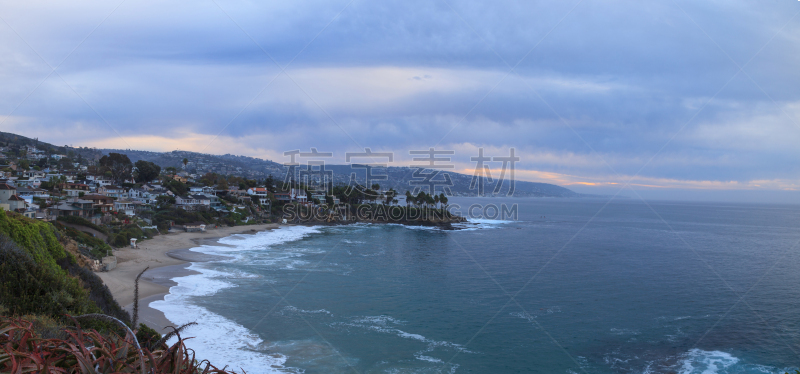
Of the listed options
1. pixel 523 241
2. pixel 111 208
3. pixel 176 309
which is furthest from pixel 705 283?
pixel 111 208

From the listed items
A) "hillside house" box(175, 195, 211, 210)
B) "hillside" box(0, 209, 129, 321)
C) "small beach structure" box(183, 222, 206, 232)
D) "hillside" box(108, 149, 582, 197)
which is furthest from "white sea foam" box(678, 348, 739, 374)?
"hillside" box(108, 149, 582, 197)

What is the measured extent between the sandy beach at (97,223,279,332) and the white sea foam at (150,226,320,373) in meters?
0.53

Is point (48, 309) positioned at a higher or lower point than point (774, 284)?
higher

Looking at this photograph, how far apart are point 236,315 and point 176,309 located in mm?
2353

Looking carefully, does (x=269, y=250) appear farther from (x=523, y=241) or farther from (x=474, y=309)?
(x=523, y=241)

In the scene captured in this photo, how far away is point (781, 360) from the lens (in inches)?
556

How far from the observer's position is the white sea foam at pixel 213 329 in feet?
39.1

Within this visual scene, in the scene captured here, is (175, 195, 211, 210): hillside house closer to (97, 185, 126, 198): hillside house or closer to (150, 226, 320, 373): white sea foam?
(97, 185, 126, 198): hillside house

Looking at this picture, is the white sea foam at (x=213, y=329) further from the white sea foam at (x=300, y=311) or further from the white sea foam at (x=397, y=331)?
the white sea foam at (x=397, y=331)

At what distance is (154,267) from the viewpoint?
2447 cm

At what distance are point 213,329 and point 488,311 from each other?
36.6 feet

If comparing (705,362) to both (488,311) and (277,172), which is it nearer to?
(488,311)

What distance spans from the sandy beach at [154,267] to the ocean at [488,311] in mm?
769

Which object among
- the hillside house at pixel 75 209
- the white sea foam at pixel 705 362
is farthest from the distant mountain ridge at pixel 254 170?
the white sea foam at pixel 705 362
